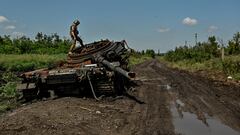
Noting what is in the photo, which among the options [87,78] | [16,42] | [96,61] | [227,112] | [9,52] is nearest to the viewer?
[227,112]

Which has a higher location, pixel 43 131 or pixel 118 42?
pixel 118 42

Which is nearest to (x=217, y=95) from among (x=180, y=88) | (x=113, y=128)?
(x=180, y=88)

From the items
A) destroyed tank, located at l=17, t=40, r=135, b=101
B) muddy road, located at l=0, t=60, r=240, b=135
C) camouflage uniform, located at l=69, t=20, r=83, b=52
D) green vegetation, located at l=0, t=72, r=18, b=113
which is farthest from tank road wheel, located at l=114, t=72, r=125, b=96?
green vegetation, located at l=0, t=72, r=18, b=113

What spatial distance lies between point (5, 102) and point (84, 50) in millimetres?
3641

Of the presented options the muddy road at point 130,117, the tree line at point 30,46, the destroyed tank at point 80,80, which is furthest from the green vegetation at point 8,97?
the tree line at point 30,46

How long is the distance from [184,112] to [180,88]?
6798 millimetres

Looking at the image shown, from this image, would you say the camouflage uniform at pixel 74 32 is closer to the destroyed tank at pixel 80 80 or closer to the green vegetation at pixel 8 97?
the destroyed tank at pixel 80 80

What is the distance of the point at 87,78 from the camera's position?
13484 millimetres

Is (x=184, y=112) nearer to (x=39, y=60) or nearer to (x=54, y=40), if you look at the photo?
(x=39, y=60)

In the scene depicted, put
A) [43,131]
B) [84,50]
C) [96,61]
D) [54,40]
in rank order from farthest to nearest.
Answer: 1. [54,40]
2. [84,50]
3. [96,61]
4. [43,131]

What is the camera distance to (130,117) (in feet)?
34.9

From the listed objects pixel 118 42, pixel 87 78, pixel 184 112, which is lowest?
pixel 184 112

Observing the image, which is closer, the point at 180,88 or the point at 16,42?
the point at 180,88

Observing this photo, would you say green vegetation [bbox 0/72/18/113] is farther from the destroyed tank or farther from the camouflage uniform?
the camouflage uniform
